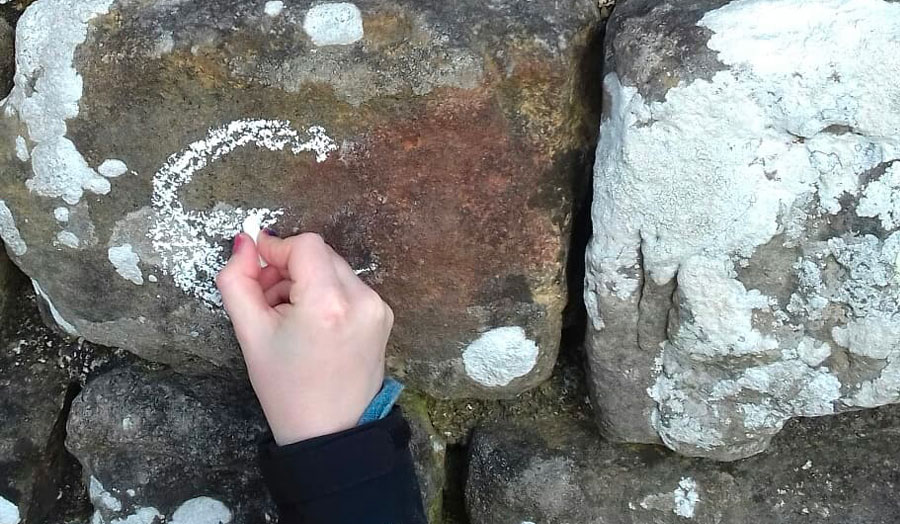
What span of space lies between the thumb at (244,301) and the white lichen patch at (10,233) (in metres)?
0.29

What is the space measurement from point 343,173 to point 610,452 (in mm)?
489

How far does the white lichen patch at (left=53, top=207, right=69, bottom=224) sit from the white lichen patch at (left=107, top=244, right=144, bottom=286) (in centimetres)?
6

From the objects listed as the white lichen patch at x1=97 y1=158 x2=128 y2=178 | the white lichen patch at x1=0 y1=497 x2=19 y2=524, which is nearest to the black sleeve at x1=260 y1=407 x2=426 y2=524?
the white lichen patch at x1=97 y1=158 x2=128 y2=178

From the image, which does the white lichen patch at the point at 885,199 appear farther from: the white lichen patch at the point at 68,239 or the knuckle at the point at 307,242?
the white lichen patch at the point at 68,239

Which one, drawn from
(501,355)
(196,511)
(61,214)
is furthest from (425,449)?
(61,214)

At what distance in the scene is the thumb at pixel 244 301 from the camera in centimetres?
83

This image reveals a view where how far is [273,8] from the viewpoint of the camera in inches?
33.1

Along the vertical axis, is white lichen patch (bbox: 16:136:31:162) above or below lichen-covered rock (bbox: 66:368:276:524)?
above

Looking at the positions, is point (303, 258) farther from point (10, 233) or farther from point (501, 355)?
point (10, 233)

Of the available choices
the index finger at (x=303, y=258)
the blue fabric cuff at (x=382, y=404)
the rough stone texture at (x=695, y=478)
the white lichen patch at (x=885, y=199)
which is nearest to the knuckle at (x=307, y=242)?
the index finger at (x=303, y=258)

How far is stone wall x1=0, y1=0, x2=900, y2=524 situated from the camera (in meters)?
0.77

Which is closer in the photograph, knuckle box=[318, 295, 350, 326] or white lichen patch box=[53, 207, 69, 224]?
knuckle box=[318, 295, 350, 326]

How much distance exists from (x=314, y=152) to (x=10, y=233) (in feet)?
1.26

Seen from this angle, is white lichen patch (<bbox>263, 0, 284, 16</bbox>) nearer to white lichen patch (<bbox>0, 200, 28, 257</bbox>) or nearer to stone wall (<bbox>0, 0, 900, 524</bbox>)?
stone wall (<bbox>0, 0, 900, 524</bbox>)
